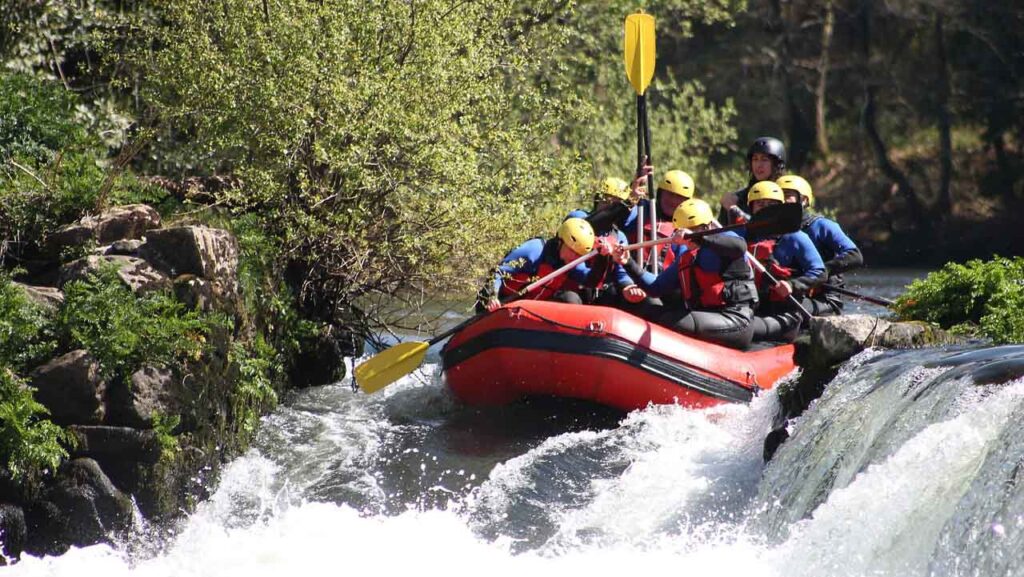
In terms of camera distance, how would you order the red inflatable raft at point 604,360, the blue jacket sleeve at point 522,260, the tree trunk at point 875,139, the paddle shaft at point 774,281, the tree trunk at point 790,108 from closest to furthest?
the red inflatable raft at point 604,360 → the paddle shaft at point 774,281 → the blue jacket sleeve at point 522,260 → the tree trunk at point 875,139 → the tree trunk at point 790,108

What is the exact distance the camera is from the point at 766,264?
985 cm

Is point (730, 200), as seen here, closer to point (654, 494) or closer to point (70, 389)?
point (654, 494)

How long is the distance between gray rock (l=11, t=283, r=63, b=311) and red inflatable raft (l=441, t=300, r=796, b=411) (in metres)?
2.85

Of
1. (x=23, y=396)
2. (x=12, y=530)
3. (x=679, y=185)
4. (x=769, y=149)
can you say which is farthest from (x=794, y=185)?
(x=12, y=530)

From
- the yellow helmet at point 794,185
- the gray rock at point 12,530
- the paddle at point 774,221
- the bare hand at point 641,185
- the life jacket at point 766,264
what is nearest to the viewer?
the gray rock at point 12,530

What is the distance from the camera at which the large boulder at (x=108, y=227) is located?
7402mm

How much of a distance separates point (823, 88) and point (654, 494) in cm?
2155

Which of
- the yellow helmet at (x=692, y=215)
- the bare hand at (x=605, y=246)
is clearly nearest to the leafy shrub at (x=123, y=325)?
the bare hand at (x=605, y=246)

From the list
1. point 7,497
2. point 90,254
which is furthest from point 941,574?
point 90,254

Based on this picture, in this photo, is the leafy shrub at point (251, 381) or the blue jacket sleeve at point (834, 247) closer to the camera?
the leafy shrub at point (251, 381)

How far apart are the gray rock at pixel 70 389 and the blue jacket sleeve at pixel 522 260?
3.54 m

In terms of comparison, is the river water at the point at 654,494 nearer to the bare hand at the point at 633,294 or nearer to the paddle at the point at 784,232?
the bare hand at the point at 633,294

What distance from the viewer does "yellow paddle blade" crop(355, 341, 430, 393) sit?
8883mm

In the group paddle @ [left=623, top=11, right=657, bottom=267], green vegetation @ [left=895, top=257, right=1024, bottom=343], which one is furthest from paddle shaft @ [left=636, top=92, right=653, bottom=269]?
green vegetation @ [left=895, top=257, right=1024, bottom=343]
